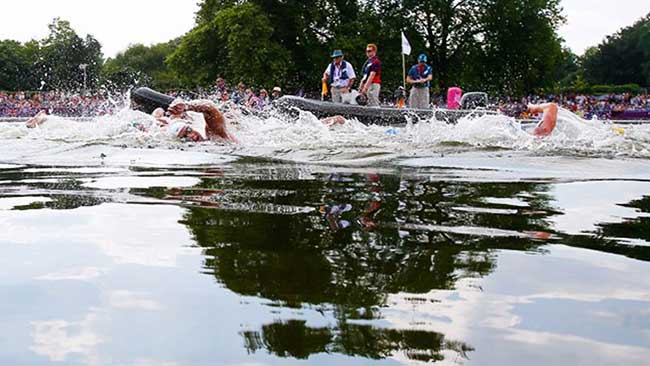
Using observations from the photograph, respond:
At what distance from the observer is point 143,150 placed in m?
7.64

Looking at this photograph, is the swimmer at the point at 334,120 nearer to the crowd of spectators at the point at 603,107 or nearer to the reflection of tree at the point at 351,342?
the reflection of tree at the point at 351,342

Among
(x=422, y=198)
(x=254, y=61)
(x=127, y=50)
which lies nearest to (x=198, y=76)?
(x=254, y=61)

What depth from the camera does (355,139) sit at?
362 inches

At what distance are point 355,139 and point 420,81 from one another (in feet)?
16.1

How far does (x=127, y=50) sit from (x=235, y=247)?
13627 centimetres

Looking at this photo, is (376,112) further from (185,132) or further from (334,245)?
(334,245)

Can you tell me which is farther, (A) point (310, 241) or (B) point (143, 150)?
(B) point (143, 150)

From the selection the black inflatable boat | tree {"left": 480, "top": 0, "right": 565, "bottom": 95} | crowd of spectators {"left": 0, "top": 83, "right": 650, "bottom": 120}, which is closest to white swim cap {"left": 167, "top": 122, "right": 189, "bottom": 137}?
the black inflatable boat

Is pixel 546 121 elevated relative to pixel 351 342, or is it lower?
elevated

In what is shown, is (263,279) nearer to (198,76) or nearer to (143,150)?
(143,150)

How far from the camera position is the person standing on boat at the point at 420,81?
44.9 feet

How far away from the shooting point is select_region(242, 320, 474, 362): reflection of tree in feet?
4.03

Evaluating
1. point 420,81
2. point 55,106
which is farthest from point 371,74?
point 55,106

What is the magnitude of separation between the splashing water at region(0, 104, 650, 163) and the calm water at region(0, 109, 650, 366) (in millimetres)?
3070
